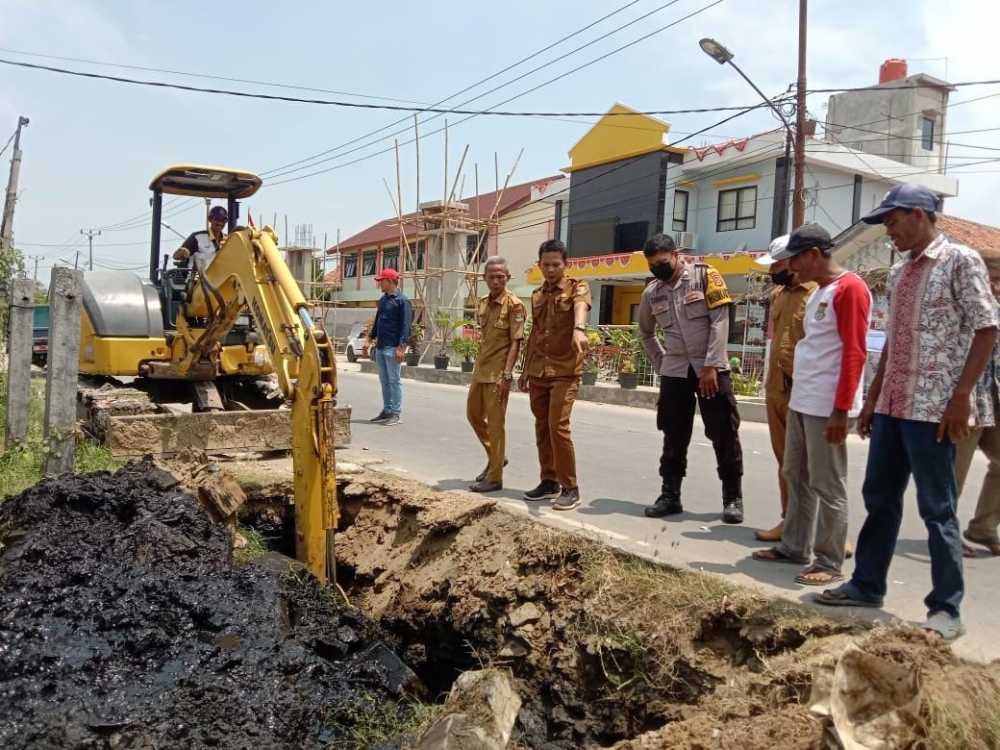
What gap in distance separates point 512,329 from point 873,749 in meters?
4.02

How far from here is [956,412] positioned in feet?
10.1

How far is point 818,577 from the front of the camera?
12.6 ft

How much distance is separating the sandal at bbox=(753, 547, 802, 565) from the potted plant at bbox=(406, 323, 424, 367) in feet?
54.6

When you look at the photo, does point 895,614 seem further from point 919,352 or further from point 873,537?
point 919,352

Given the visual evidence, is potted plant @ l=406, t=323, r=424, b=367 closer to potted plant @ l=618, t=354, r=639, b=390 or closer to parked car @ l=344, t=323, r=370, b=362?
parked car @ l=344, t=323, r=370, b=362

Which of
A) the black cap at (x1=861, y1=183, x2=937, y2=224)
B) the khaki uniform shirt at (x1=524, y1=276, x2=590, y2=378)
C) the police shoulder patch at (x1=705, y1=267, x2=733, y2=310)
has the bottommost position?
the khaki uniform shirt at (x1=524, y1=276, x2=590, y2=378)

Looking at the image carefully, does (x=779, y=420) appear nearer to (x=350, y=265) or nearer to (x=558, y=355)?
(x=558, y=355)

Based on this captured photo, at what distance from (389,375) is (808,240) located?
23.0ft

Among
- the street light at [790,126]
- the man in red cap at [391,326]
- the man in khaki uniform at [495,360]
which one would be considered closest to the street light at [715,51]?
the street light at [790,126]

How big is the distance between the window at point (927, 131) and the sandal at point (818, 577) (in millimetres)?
31269

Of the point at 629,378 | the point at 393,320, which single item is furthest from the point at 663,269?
the point at 629,378

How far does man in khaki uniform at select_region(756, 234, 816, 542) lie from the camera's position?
15.2 feet

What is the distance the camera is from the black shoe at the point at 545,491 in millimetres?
5777

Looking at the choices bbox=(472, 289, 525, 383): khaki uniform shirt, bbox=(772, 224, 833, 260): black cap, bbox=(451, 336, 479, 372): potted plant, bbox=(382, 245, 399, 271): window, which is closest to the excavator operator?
bbox=(472, 289, 525, 383): khaki uniform shirt
